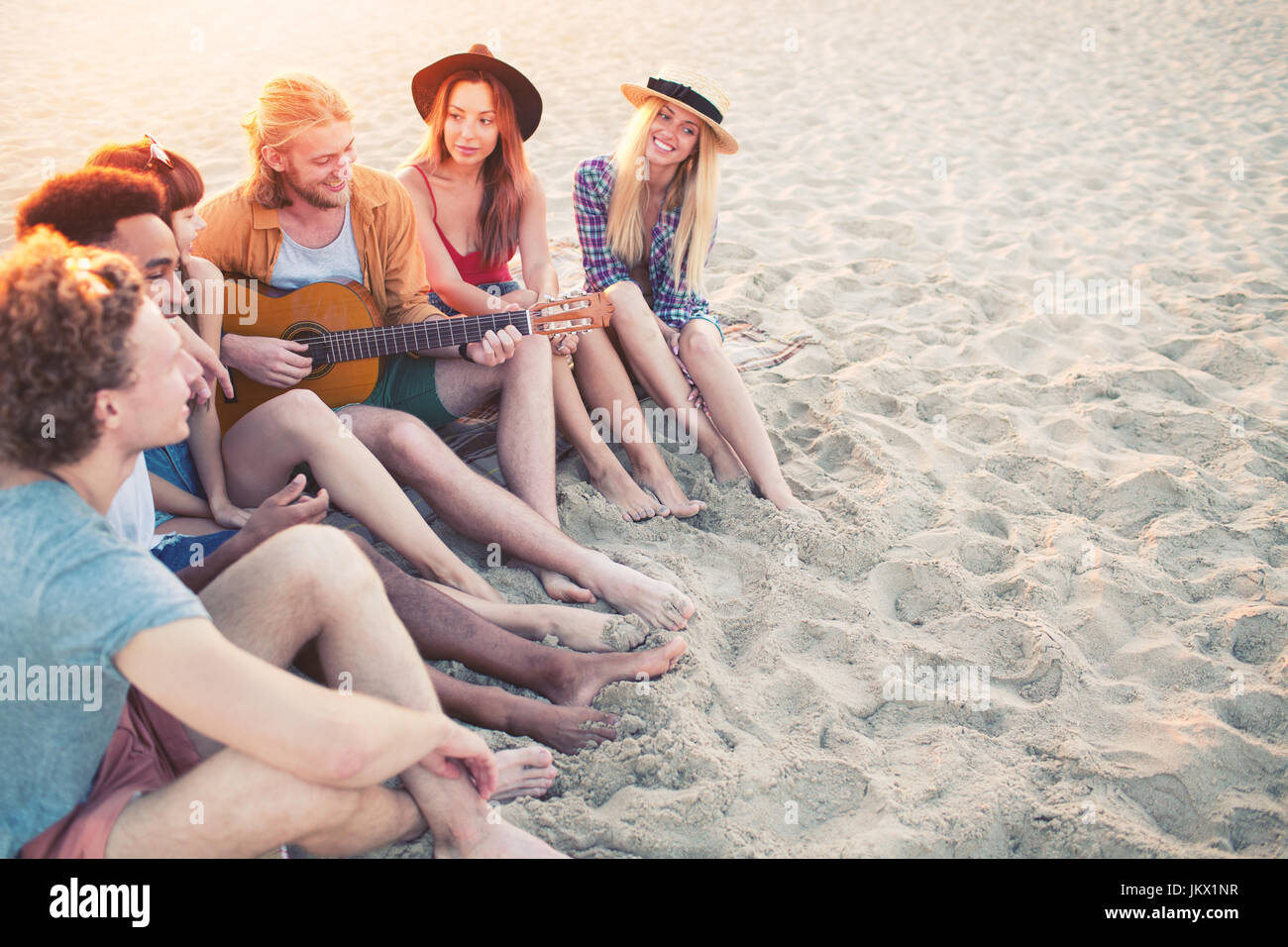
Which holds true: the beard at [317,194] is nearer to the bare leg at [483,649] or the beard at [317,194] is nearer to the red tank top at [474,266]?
the red tank top at [474,266]

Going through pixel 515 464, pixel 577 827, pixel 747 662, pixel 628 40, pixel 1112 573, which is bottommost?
pixel 577 827

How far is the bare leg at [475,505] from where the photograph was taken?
98.4 inches

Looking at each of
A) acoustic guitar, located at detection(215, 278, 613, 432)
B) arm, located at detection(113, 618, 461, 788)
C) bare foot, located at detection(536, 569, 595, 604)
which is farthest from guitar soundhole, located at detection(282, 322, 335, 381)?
arm, located at detection(113, 618, 461, 788)

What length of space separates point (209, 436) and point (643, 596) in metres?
1.22

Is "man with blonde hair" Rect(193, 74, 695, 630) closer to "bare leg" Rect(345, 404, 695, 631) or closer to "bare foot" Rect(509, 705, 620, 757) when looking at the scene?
"bare leg" Rect(345, 404, 695, 631)

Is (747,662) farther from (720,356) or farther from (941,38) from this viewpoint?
(941,38)

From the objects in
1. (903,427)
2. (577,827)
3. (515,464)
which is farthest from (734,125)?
(577,827)

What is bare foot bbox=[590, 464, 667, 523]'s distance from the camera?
113 inches

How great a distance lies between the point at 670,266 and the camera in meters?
3.22

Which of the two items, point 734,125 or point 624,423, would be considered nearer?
point 624,423

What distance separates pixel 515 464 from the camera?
272 centimetres

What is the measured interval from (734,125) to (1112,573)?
491 centimetres

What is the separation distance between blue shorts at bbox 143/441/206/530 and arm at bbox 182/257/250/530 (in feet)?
0.06

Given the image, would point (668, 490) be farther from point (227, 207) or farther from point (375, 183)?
point (227, 207)
